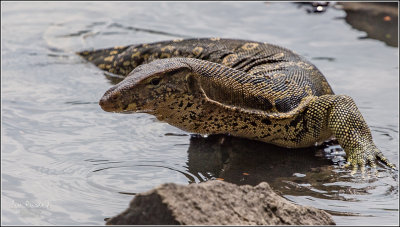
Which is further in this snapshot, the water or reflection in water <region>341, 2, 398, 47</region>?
reflection in water <region>341, 2, 398, 47</region>

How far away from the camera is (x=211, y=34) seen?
12508 millimetres

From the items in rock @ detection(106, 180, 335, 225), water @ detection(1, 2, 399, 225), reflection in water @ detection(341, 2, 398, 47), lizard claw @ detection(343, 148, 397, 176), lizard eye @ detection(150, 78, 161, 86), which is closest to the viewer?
rock @ detection(106, 180, 335, 225)

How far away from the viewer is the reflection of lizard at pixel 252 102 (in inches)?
247

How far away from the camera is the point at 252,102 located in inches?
272

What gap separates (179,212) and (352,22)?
9.91 meters

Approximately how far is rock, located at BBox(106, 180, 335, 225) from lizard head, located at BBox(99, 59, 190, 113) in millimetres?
1719

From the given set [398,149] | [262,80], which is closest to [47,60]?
[262,80]

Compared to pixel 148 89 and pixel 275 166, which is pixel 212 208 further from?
pixel 275 166

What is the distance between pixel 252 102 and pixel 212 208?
2.64m

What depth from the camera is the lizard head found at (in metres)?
6.04

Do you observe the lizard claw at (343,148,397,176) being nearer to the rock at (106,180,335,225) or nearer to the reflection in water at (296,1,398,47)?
the rock at (106,180,335,225)

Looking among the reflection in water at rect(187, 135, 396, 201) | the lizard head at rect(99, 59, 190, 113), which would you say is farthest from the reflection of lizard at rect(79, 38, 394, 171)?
the reflection in water at rect(187, 135, 396, 201)

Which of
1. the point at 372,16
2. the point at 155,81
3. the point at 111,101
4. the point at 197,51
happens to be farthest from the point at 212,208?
the point at 372,16

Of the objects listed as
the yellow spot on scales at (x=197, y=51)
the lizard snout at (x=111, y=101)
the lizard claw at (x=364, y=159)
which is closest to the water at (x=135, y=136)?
the lizard claw at (x=364, y=159)
